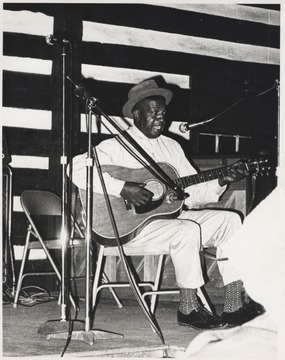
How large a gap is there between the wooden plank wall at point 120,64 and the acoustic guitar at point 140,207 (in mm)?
1193

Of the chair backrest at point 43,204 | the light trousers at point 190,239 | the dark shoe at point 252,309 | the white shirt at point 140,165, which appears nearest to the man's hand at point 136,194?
the white shirt at point 140,165

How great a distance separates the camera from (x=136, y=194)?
3158 mm

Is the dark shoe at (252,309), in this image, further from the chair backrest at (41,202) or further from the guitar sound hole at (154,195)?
the chair backrest at (41,202)

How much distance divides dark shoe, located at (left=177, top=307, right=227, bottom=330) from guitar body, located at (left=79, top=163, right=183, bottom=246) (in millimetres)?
587

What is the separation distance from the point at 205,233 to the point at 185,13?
8.20 ft

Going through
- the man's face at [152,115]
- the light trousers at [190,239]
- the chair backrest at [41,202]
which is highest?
the man's face at [152,115]

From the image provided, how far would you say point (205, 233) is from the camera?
10.7ft

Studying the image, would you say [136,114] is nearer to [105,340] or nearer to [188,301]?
[188,301]

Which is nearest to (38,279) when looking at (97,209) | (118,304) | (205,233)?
(118,304)

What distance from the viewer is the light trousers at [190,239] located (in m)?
3.01

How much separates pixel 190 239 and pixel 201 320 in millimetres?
458

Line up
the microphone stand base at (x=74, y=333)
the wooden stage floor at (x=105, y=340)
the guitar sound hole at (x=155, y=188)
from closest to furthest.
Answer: the wooden stage floor at (x=105, y=340) < the microphone stand base at (x=74, y=333) < the guitar sound hole at (x=155, y=188)

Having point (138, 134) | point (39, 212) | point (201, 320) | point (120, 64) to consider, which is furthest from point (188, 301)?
point (120, 64)

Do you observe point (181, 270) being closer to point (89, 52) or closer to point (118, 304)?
point (118, 304)
